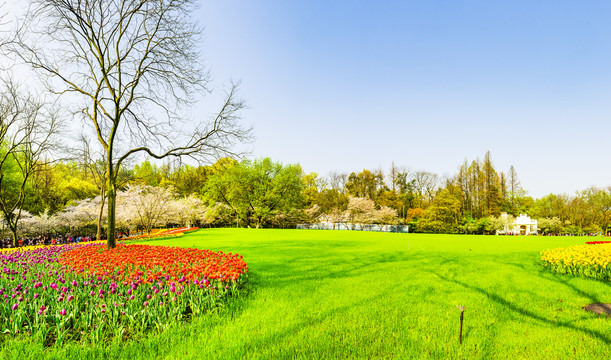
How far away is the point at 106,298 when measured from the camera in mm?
4676

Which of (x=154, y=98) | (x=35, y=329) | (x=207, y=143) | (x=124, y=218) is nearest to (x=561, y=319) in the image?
(x=35, y=329)

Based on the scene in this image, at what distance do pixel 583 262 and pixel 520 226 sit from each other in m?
53.1

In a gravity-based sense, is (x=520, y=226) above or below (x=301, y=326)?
below

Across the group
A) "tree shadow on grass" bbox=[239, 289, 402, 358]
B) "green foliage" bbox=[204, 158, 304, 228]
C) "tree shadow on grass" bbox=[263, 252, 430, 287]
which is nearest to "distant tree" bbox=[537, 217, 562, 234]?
"green foliage" bbox=[204, 158, 304, 228]

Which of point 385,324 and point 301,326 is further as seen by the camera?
point 385,324

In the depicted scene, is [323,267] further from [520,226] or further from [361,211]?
[520,226]

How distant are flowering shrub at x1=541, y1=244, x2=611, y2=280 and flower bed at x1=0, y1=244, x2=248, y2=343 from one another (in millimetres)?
9419

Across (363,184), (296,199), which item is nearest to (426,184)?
(363,184)

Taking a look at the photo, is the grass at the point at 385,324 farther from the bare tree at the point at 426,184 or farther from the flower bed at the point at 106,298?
the bare tree at the point at 426,184

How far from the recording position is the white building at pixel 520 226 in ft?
155

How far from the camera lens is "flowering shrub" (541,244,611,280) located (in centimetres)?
751

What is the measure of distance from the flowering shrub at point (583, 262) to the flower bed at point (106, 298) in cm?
942

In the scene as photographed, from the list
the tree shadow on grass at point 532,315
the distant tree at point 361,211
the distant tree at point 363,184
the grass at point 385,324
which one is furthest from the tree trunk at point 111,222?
the distant tree at point 363,184

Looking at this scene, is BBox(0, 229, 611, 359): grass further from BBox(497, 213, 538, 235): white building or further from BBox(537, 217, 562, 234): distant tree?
BBox(537, 217, 562, 234): distant tree
